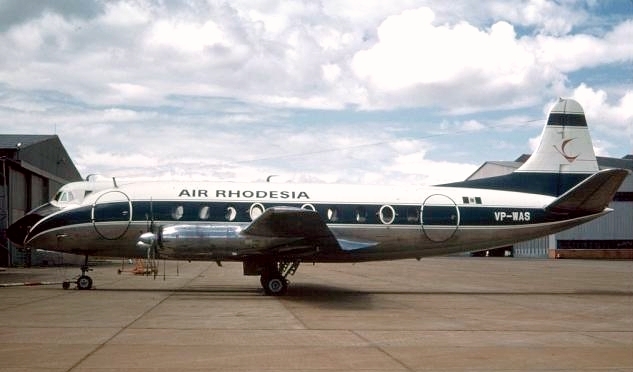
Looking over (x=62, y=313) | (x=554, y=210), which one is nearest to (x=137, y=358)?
(x=62, y=313)

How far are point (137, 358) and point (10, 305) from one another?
840 cm

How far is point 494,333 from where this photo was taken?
12.6 metres

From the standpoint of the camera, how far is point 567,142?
73.2ft

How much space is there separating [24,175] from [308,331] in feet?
112

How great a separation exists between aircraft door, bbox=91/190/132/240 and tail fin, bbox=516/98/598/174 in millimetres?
13600

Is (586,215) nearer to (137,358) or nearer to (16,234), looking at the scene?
(137,358)

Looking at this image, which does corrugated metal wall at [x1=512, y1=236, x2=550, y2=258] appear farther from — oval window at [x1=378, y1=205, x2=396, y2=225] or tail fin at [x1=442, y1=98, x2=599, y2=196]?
oval window at [x1=378, y1=205, x2=396, y2=225]

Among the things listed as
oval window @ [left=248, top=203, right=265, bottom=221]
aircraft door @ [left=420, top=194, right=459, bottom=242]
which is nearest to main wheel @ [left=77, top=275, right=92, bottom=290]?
oval window @ [left=248, top=203, right=265, bottom=221]

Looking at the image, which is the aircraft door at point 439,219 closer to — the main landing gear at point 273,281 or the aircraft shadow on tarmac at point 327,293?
the aircraft shadow on tarmac at point 327,293

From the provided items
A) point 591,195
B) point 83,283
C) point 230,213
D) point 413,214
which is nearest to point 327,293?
point 413,214

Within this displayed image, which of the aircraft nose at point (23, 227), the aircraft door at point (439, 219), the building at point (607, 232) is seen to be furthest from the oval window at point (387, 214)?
the building at point (607, 232)

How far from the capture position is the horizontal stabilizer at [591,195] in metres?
19.8

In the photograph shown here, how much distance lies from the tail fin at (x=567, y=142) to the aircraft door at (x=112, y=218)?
13600mm

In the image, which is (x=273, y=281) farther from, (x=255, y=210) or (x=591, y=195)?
(x=591, y=195)
